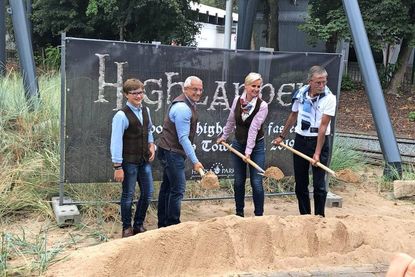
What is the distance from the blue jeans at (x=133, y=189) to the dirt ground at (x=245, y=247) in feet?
0.89

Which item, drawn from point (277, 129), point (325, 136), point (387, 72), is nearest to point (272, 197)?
point (277, 129)

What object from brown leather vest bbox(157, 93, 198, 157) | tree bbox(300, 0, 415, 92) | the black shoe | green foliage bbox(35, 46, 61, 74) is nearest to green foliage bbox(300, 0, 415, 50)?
tree bbox(300, 0, 415, 92)

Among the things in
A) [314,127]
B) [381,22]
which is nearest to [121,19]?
[381,22]

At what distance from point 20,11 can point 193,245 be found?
7.11 metres

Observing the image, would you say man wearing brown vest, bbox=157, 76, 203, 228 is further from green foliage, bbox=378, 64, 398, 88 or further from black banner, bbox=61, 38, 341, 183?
green foliage, bbox=378, 64, 398, 88

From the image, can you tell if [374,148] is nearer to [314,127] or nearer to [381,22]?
[314,127]

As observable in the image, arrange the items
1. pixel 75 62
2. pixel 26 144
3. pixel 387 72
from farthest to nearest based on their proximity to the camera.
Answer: pixel 387 72 → pixel 26 144 → pixel 75 62

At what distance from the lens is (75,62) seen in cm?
555

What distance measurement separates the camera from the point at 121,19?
75.7 ft

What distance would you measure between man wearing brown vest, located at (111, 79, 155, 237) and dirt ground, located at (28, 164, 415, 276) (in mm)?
375

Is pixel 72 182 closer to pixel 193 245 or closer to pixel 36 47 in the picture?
pixel 193 245

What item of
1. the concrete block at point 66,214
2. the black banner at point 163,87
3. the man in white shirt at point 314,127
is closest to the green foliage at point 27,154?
the concrete block at point 66,214

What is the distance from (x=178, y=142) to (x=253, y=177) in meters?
1.05

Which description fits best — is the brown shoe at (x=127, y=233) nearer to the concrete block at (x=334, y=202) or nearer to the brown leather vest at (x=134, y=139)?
the brown leather vest at (x=134, y=139)
